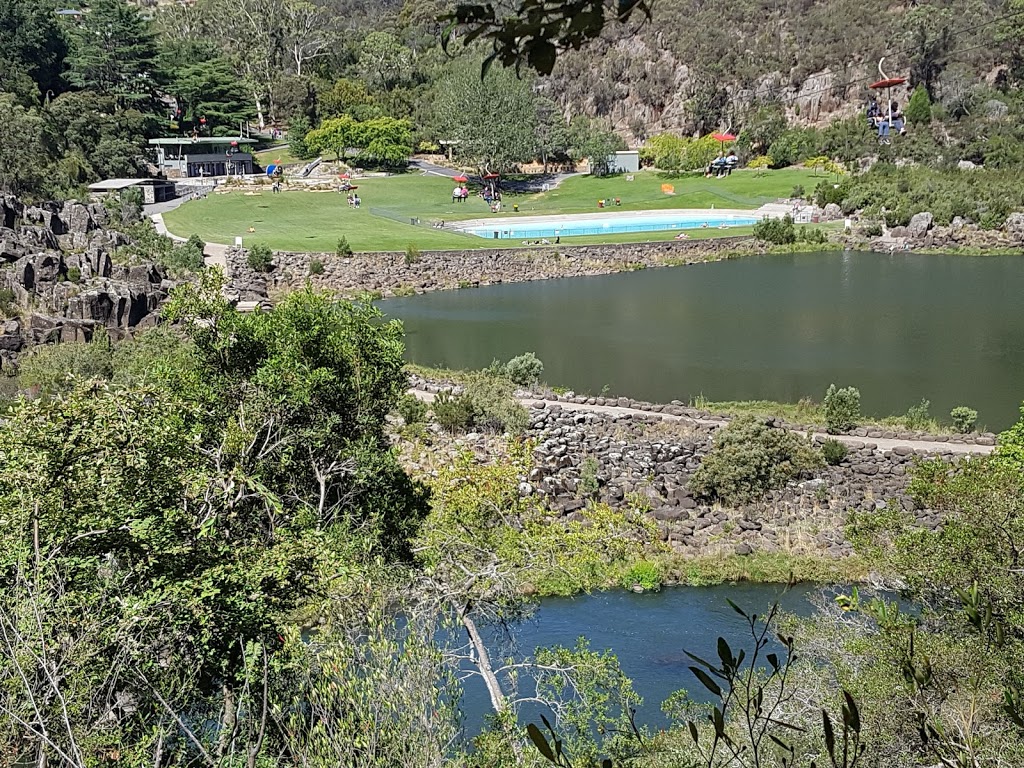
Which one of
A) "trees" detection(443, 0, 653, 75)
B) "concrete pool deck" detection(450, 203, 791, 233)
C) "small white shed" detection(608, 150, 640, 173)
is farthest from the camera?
"small white shed" detection(608, 150, 640, 173)

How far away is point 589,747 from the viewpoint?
31.1 feet

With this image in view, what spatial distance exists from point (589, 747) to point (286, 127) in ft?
275

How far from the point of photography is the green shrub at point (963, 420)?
2484cm

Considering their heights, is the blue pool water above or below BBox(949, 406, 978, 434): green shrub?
above

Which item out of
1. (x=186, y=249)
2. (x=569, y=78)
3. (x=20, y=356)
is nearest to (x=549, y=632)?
(x=20, y=356)

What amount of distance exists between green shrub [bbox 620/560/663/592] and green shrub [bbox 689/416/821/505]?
3372mm

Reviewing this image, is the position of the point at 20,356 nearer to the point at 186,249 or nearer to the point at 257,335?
the point at 186,249

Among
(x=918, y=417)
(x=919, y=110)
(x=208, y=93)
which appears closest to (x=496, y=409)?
(x=918, y=417)

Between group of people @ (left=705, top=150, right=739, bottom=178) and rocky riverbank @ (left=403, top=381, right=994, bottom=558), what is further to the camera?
group of people @ (left=705, top=150, right=739, bottom=178)

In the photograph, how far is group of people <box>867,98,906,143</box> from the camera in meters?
71.8

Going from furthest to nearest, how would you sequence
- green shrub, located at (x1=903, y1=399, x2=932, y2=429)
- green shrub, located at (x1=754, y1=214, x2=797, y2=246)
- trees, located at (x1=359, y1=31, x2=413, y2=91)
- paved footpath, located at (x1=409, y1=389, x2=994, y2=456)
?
trees, located at (x1=359, y1=31, x2=413, y2=91)
green shrub, located at (x1=754, y1=214, x2=797, y2=246)
green shrub, located at (x1=903, y1=399, x2=932, y2=429)
paved footpath, located at (x1=409, y1=389, x2=994, y2=456)

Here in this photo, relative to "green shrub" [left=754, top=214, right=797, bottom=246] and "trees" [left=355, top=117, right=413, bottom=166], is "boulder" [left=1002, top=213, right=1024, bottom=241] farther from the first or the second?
"trees" [left=355, top=117, right=413, bottom=166]

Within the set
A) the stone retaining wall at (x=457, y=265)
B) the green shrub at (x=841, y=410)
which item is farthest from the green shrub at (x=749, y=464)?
the stone retaining wall at (x=457, y=265)

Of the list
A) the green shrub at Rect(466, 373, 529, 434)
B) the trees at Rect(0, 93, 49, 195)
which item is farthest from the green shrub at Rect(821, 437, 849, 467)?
the trees at Rect(0, 93, 49, 195)
